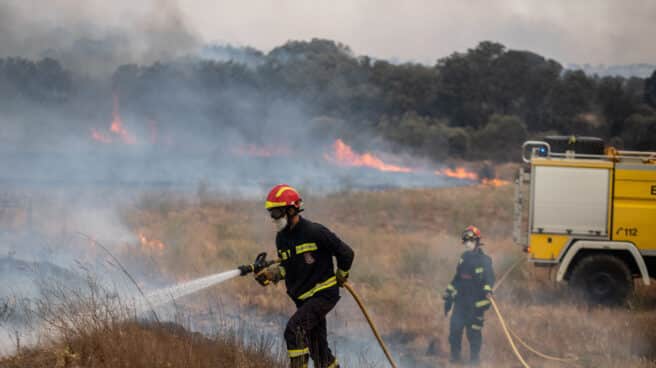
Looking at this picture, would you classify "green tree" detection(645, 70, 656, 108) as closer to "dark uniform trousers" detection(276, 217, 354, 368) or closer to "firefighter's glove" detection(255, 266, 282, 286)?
"dark uniform trousers" detection(276, 217, 354, 368)

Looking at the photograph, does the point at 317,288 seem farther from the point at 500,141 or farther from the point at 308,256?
the point at 500,141

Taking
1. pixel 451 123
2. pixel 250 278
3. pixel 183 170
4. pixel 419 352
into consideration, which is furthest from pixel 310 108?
pixel 419 352

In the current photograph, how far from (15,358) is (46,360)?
25cm

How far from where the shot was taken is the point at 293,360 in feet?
19.0

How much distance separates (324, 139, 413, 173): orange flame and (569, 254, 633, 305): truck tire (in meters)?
24.0

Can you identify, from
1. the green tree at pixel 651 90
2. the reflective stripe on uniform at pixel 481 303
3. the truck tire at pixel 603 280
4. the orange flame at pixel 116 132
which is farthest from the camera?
the green tree at pixel 651 90

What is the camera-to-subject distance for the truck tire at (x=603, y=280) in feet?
37.1

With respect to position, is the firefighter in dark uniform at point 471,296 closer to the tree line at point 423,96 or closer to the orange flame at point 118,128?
the orange flame at point 118,128

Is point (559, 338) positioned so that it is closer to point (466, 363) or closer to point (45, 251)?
point (466, 363)

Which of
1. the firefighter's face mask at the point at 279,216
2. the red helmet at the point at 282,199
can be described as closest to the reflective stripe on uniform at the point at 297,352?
the firefighter's face mask at the point at 279,216

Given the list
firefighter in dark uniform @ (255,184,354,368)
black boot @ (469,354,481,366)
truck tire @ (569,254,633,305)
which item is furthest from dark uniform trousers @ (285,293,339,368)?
truck tire @ (569,254,633,305)

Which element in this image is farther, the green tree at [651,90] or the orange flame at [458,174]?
the green tree at [651,90]

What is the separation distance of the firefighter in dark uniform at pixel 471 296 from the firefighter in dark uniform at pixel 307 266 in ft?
9.58

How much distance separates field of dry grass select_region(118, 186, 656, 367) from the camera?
31.3 ft
